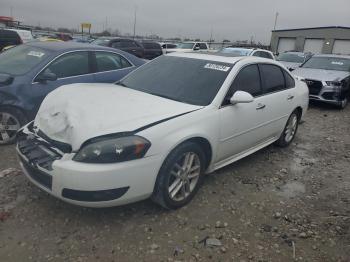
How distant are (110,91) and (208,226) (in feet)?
6.30

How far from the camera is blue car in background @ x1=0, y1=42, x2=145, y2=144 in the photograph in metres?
4.85

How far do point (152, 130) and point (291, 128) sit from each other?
3562 mm

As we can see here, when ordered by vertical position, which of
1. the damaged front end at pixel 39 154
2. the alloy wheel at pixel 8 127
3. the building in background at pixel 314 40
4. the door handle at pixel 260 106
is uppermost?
the building in background at pixel 314 40

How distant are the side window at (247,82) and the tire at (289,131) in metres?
1.34

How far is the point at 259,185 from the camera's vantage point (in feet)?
14.2

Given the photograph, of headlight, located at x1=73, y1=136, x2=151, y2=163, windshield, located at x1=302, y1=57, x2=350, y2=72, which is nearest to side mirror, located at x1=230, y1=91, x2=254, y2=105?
headlight, located at x1=73, y1=136, x2=151, y2=163

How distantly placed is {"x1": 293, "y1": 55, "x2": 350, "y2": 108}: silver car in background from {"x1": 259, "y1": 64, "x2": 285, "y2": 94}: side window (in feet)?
16.4

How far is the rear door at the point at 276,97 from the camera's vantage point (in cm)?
472

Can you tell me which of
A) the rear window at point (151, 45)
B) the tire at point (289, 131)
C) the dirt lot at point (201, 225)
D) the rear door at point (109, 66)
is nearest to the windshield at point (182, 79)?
the dirt lot at point (201, 225)

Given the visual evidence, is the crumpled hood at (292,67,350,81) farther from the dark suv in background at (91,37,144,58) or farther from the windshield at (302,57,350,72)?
the dark suv in background at (91,37,144,58)

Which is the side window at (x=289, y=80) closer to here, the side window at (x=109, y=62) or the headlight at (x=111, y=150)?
the side window at (x=109, y=62)

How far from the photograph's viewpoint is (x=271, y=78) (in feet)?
16.1

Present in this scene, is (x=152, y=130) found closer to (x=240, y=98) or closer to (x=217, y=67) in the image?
(x=240, y=98)

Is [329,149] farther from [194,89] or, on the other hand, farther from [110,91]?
[110,91]
